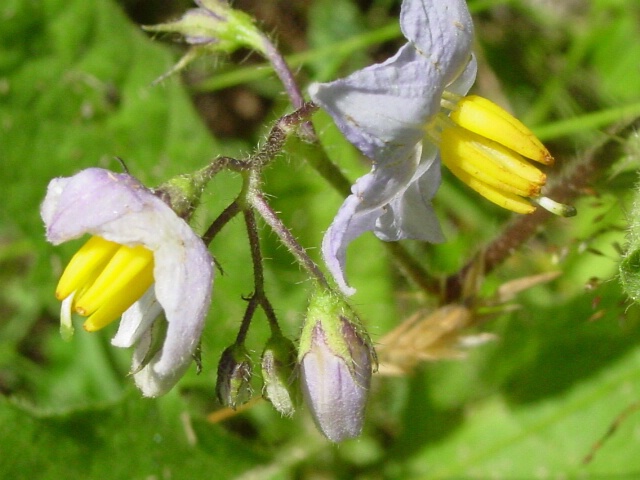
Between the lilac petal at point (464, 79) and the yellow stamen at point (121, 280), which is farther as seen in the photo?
the lilac petal at point (464, 79)

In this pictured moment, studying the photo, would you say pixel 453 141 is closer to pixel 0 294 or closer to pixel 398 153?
pixel 398 153

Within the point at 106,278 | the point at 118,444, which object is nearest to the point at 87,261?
the point at 106,278

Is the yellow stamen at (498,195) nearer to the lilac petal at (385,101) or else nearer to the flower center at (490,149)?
the flower center at (490,149)

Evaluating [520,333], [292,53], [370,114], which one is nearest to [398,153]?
[370,114]

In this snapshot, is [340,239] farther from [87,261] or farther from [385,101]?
[87,261]

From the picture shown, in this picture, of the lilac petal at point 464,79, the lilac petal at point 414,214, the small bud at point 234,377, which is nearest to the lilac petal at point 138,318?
the small bud at point 234,377

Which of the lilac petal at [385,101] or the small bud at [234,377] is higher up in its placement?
the lilac petal at [385,101]

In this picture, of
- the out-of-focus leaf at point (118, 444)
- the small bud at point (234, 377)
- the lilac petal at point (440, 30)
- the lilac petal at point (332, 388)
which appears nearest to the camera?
the lilac petal at point (440, 30)
